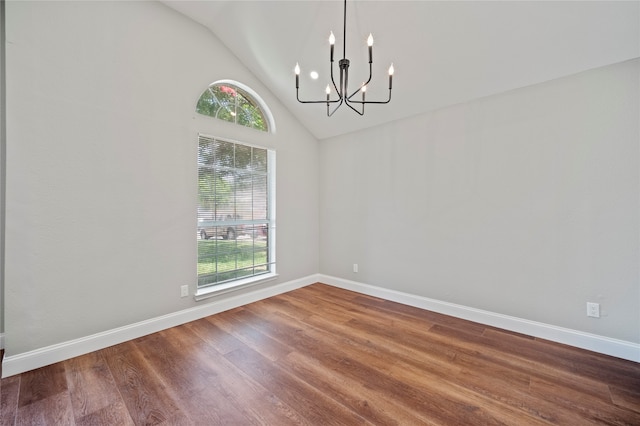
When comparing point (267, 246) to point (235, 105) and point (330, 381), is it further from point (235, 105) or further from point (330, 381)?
point (330, 381)

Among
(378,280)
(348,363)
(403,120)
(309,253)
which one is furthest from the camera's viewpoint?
(309,253)

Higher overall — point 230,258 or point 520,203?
point 520,203

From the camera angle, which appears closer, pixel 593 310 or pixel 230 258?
pixel 593 310

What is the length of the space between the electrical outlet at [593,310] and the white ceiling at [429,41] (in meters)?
2.05

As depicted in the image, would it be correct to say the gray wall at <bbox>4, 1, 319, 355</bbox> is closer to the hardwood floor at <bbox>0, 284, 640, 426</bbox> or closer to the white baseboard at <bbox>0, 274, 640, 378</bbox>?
the white baseboard at <bbox>0, 274, 640, 378</bbox>

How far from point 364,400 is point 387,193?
251 centimetres

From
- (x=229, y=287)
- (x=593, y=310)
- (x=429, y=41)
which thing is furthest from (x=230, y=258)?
(x=593, y=310)

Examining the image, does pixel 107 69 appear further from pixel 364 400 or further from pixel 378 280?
pixel 378 280

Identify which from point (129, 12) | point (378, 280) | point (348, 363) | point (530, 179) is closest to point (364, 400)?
point (348, 363)

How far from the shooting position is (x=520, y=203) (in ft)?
8.62

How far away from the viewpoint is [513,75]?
252 centimetres

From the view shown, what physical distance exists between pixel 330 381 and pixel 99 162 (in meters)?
2.69

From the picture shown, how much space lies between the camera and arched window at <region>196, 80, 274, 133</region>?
3.17m

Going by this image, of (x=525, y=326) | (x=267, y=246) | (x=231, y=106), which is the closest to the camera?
(x=525, y=326)
